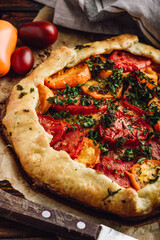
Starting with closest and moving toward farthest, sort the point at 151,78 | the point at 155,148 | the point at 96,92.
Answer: the point at 155,148
the point at 96,92
the point at 151,78

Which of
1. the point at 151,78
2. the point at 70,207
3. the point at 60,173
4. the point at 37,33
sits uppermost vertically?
the point at 151,78

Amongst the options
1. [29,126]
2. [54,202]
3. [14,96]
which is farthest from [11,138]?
[54,202]

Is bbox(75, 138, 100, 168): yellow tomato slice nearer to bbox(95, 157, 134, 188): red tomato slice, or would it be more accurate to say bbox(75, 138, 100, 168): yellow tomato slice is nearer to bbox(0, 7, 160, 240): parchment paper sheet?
bbox(95, 157, 134, 188): red tomato slice

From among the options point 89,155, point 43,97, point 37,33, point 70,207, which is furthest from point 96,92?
point 70,207

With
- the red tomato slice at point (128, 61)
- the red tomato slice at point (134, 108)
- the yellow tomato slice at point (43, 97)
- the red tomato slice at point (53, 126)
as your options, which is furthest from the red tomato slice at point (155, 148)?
the yellow tomato slice at point (43, 97)

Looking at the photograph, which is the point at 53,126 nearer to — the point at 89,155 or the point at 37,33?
the point at 89,155

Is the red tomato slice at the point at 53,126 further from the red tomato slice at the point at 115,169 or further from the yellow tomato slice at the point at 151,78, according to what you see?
the yellow tomato slice at the point at 151,78

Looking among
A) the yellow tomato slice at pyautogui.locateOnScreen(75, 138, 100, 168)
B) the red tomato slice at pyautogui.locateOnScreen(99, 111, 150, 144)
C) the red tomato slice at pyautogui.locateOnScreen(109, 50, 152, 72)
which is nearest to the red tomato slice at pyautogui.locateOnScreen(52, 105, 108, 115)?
the red tomato slice at pyautogui.locateOnScreen(99, 111, 150, 144)

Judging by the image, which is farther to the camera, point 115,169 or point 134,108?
point 134,108
